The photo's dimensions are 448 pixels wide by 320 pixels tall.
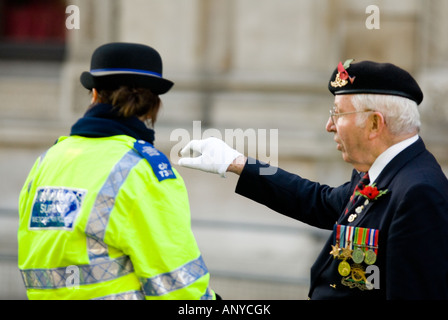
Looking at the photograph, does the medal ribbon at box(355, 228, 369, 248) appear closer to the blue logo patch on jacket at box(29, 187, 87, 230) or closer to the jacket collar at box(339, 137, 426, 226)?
the jacket collar at box(339, 137, 426, 226)

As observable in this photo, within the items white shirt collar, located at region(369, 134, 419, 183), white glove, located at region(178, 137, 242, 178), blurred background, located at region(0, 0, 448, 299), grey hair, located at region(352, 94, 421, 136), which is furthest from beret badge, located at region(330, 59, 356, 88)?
blurred background, located at region(0, 0, 448, 299)

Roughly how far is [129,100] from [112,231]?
537 millimetres

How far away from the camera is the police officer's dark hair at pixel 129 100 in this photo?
9.13 feet

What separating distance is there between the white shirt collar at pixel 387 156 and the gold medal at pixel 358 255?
0.29m

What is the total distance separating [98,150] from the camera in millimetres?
2689

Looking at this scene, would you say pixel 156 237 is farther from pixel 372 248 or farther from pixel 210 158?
pixel 372 248

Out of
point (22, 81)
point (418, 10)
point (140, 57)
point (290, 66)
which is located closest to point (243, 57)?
point (290, 66)

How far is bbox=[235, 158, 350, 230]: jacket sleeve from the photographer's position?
3.19 m

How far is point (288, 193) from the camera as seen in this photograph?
320 centimetres

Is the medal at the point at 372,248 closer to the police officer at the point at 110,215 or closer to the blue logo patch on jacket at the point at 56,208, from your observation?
the police officer at the point at 110,215

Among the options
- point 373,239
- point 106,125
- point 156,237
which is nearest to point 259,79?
point 106,125

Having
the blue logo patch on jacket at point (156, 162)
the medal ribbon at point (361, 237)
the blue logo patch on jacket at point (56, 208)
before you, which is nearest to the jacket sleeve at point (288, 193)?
the medal ribbon at point (361, 237)
